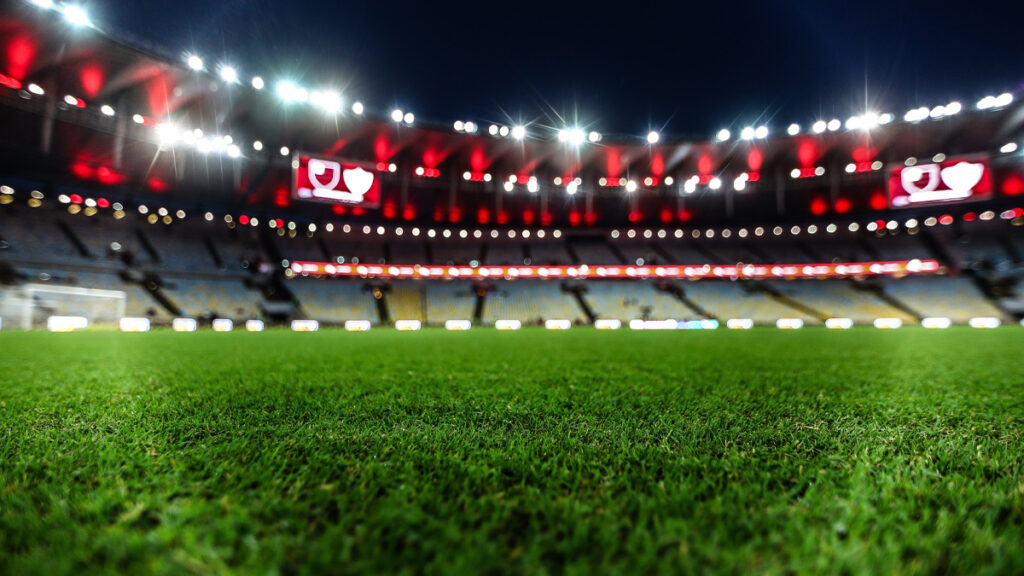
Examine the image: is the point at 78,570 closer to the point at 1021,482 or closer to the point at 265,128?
the point at 1021,482

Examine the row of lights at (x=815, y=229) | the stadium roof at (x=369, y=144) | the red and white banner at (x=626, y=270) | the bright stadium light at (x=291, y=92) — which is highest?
the bright stadium light at (x=291, y=92)

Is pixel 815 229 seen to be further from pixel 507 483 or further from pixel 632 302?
pixel 507 483

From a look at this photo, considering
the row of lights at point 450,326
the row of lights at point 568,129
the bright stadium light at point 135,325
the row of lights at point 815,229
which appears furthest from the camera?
the row of lights at point 815,229

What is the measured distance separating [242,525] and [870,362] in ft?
21.0

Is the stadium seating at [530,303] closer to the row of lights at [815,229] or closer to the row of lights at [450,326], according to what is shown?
the row of lights at [450,326]

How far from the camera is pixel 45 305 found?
15.7 meters

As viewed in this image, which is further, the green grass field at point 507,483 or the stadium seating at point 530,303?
the stadium seating at point 530,303

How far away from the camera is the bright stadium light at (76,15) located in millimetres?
15602

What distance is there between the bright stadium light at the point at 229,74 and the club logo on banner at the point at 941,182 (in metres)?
36.6

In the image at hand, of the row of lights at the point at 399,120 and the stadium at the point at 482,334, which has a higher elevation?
the row of lights at the point at 399,120

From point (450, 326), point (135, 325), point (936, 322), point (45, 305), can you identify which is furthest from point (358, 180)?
point (936, 322)

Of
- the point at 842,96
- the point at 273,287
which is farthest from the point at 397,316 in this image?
the point at 842,96

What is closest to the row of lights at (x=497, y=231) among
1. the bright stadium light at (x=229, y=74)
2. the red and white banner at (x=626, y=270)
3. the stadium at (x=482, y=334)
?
the stadium at (x=482, y=334)

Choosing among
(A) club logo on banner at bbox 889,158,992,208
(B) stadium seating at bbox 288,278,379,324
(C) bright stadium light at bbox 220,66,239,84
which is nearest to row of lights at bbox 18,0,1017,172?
(C) bright stadium light at bbox 220,66,239,84
